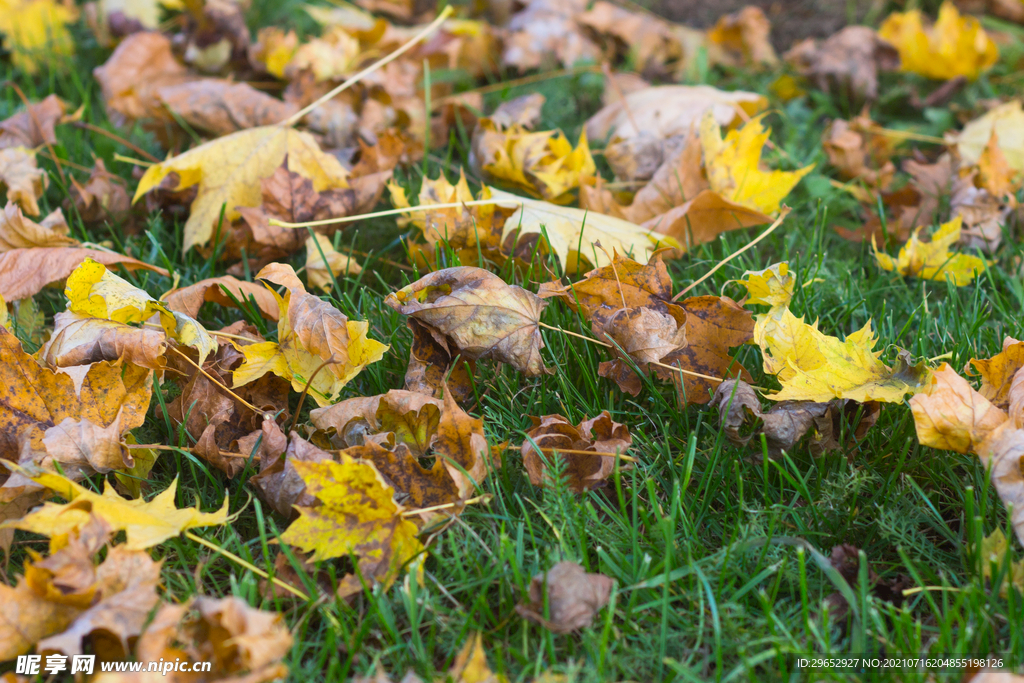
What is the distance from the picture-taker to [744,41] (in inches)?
120

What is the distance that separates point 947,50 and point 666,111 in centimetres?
126

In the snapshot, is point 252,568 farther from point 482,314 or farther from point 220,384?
point 482,314

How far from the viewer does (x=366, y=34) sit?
278 centimetres

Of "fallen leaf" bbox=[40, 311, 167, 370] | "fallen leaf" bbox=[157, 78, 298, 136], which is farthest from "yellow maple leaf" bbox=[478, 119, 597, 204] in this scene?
"fallen leaf" bbox=[40, 311, 167, 370]

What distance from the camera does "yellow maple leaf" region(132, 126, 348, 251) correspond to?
72.7 inches

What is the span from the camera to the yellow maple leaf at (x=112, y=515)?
106 centimetres

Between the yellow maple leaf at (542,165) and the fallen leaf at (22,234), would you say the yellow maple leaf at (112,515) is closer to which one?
the fallen leaf at (22,234)

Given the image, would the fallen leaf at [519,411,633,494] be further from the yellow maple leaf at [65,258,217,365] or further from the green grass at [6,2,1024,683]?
the yellow maple leaf at [65,258,217,365]

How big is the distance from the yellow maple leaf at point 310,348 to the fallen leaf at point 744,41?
2.33 metres

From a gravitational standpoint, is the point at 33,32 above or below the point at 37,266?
above

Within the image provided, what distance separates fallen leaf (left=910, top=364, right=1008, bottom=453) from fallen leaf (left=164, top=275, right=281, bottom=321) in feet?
4.11

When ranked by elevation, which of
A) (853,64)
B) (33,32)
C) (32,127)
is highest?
(33,32)

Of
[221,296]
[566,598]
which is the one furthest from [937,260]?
[221,296]

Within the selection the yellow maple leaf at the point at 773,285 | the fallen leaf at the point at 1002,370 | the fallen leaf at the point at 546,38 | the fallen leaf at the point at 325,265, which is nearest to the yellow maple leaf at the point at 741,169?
the yellow maple leaf at the point at 773,285
